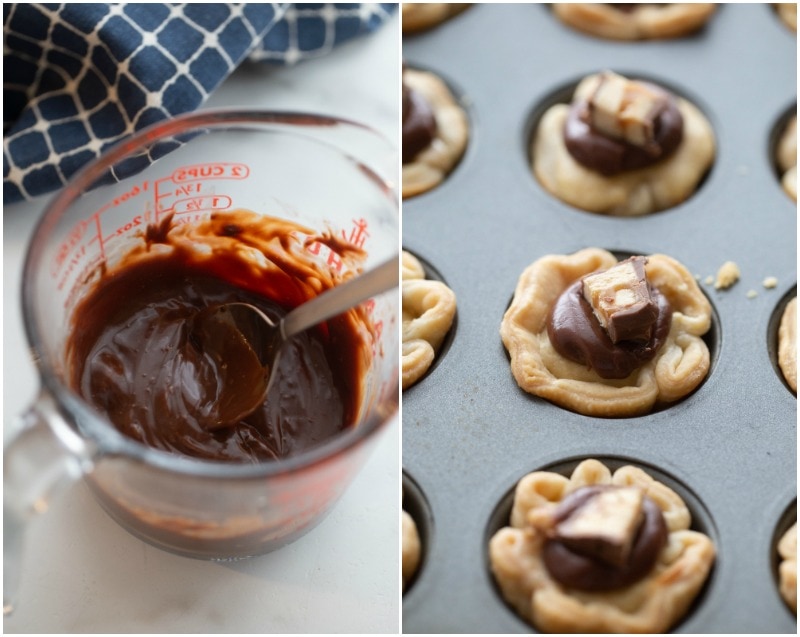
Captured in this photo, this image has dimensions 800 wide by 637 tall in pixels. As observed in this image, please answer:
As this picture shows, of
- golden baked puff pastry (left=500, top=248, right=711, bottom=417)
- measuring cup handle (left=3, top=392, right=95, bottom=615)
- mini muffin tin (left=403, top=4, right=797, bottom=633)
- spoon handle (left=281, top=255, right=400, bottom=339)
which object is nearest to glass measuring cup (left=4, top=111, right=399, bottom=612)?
measuring cup handle (left=3, top=392, right=95, bottom=615)

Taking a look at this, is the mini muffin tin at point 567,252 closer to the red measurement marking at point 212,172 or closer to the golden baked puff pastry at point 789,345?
the golden baked puff pastry at point 789,345

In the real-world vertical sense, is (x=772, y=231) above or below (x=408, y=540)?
above

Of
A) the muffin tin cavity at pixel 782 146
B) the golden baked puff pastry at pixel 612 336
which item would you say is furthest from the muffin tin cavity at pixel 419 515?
the muffin tin cavity at pixel 782 146

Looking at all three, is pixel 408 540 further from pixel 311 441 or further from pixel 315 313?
pixel 315 313

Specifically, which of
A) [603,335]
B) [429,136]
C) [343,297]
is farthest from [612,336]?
[429,136]

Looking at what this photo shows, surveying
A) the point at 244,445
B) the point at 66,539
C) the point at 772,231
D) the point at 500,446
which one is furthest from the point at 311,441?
the point at 772,231
